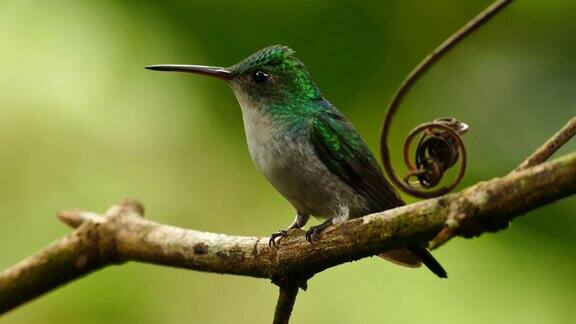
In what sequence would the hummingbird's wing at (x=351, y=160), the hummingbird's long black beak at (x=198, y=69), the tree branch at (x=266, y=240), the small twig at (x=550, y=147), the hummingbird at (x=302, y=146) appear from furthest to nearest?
the hummingbird's wing at (x=351, y=160) → the hummingbird at (x=302, y=146) → the hummingbird's long black beak at (x=198, y=69) → the small twig at (x=550, y=147) → the tree branch at (x=266, y=240)

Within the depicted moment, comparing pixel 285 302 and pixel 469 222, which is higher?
pixel 469 222

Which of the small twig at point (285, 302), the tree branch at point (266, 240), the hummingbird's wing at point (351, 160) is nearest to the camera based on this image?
the tree branch at point (266, 240)

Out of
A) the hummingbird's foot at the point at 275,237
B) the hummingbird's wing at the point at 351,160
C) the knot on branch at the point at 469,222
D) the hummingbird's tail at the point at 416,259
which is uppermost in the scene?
the hummingbird's wing at the point at 351,160

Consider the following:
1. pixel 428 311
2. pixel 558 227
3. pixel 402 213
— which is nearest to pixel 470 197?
pixel 402 213

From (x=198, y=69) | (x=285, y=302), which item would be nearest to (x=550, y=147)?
(x=285, y=302)

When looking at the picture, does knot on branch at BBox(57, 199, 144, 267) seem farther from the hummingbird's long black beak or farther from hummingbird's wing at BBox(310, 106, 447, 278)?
hummingbird's wing at BBox(310, 106, 447, 278)

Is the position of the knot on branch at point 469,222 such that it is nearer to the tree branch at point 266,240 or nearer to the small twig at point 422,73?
the tree branch at point 266,240

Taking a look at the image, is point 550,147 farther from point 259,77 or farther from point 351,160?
point 259,77

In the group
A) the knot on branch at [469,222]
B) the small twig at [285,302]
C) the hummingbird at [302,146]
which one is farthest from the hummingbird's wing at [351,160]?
the knot on branch at [469,222]
